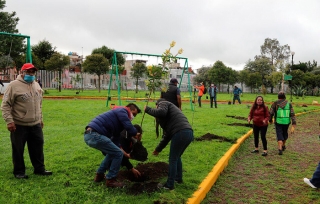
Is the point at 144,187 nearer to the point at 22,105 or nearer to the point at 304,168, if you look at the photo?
the point at 22,105

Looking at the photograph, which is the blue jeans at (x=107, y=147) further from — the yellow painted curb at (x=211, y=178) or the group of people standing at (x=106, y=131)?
the yellow painted curb at (x=211, y=178)

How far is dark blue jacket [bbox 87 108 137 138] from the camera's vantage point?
15.6 ft

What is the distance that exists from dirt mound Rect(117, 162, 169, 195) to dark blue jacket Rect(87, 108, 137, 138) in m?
0.86

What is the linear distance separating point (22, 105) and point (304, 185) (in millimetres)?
5276

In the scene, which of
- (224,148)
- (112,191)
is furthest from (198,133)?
(112,191)

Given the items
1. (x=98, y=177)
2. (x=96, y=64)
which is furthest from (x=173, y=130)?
(x=96, y=64)

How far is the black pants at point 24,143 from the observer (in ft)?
17.3

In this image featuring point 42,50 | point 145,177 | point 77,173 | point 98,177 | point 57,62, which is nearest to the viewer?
point 98,177

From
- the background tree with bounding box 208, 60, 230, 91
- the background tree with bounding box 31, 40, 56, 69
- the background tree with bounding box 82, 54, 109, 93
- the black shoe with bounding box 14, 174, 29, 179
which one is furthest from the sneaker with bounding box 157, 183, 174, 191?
the background tree with bounding box 208, 60, 230, 91

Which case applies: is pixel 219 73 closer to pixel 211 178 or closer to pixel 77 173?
pixel 211 178

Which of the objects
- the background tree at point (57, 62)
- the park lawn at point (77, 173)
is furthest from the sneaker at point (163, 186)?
the background tree at point (57, 62)

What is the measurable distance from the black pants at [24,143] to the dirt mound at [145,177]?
1.45m

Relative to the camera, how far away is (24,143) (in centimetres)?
540

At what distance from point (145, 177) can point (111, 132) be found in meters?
1.13
